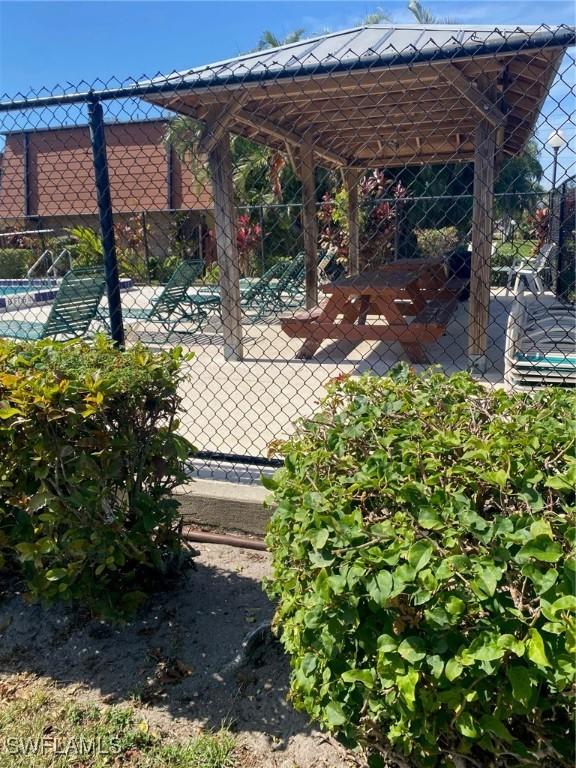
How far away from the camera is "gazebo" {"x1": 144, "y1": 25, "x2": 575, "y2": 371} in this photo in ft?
11.6

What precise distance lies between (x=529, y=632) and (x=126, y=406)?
1648 mm

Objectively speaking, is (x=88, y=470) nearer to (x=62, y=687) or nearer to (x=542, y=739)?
(x=62, y=687)

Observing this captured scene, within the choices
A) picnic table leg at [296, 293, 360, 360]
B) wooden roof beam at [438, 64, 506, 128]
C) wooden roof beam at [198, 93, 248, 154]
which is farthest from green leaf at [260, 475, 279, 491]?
Result: picnic table leg at [296, 293, 360, 360]

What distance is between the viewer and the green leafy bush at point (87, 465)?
2.28 meters

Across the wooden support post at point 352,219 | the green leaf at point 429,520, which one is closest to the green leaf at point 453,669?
the green leaf at point 429,520

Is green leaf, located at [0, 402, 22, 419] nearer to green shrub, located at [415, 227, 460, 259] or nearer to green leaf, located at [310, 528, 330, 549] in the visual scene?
green leaf, located at [310, 528, 330, 549]

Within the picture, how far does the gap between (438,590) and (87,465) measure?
145 cm

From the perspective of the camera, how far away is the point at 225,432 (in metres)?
4.92

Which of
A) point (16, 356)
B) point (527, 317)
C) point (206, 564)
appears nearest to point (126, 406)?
point (16, 356)

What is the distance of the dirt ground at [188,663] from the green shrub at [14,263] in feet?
61.3

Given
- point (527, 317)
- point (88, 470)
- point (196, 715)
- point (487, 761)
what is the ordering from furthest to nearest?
1. point (527, 317)
2. point (88, 470)
3. point (196, 715)
4. point (487, 761)

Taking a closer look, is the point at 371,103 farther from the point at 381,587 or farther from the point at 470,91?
the point at 381,587

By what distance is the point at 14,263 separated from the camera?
776 inches

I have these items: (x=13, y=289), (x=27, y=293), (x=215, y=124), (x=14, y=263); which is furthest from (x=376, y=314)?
(x=14, y=263)
